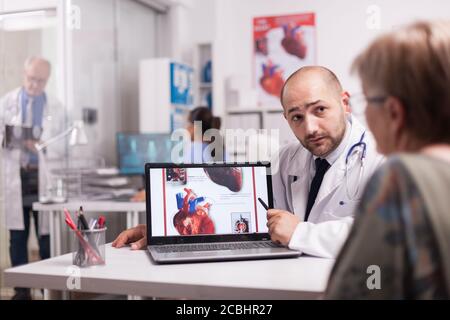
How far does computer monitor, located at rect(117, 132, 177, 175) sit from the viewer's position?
359 centimetres

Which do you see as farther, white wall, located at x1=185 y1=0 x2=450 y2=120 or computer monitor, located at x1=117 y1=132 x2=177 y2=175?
white wall, located at x1=185 y1=0 x2=450 y2=120

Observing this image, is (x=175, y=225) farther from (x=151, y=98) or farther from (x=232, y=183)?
(x=151, y=98)

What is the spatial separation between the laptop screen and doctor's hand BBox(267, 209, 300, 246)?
3.3 inches

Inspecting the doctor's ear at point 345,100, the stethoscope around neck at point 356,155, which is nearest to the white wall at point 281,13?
the doctor's ear at point 345,100

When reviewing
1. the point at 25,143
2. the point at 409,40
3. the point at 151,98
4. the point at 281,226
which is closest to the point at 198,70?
the point at 151,98

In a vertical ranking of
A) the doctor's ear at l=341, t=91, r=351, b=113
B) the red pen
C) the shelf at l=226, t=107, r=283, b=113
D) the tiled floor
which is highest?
the shelf at l=226, t=107, r=283, b=113

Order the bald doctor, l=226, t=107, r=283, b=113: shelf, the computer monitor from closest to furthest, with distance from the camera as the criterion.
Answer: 1. the bald doctor
2. the computer monitor
3. l=226, t=107, r=283, b=113: shelf

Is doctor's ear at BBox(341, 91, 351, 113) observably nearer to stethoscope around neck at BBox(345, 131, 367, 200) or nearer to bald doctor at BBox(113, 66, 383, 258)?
bald doctor at BBox(113, 66, 383, 258)

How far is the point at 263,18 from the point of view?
16.2 feet

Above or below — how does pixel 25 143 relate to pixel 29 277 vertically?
above

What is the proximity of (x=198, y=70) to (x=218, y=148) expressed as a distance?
179 centimetres

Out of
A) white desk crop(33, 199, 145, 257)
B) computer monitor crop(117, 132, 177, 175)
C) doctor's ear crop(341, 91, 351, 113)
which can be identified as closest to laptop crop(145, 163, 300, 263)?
doctor's ear crop(341, 91, 351, 113)

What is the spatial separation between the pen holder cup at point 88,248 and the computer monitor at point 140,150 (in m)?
2.37

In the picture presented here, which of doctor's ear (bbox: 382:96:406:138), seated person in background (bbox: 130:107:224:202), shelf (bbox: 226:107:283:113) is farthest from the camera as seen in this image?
shelf (bbox: 226:107:283:113)
